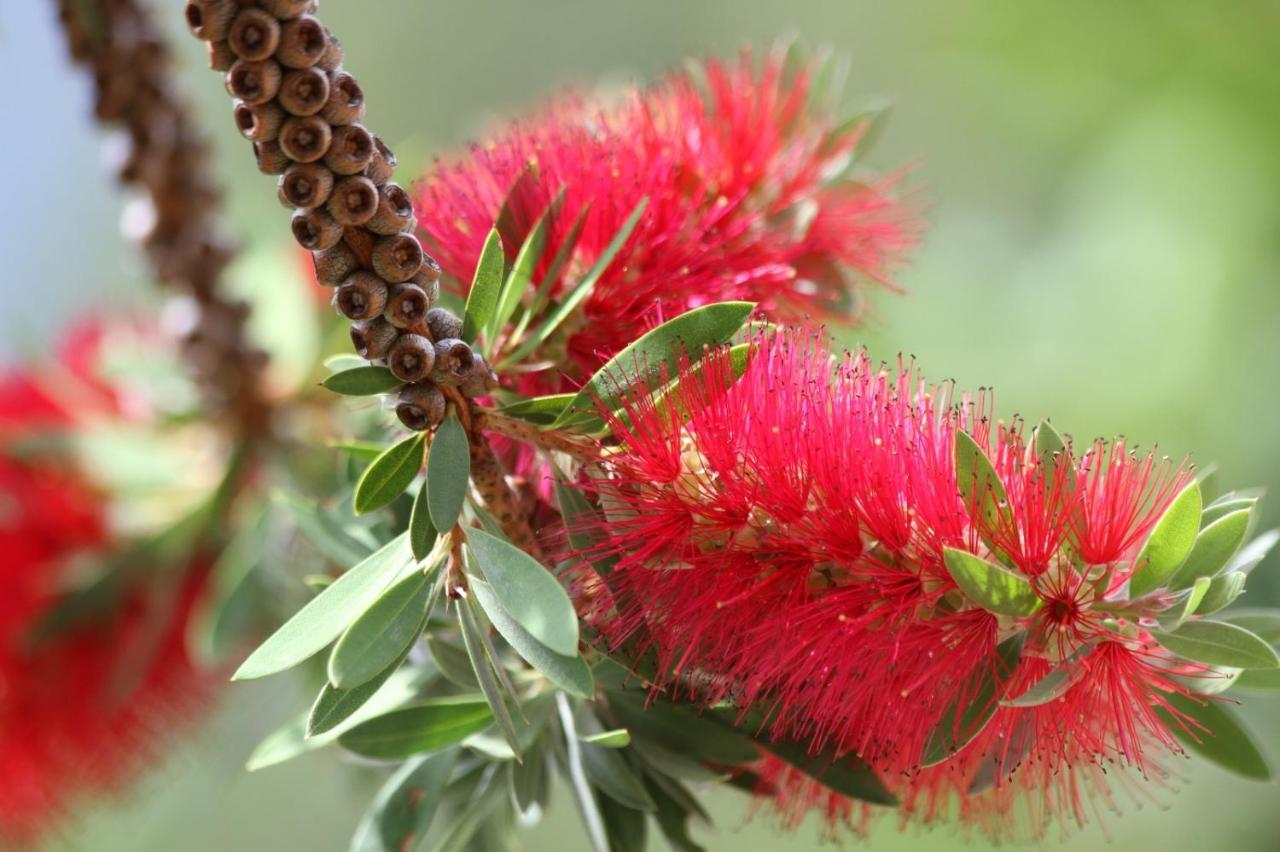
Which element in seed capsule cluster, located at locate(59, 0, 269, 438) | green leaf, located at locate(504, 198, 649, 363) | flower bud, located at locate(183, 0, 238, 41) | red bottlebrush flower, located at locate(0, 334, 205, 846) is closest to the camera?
flower bud, located at locate(183, 0, 238, 41)

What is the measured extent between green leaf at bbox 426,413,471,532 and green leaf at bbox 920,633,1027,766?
25cm

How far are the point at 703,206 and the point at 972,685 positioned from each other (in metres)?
0.30

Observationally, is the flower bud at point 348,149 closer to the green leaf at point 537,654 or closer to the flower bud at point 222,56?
the flower bud at point 222,56

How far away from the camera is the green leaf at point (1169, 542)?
21.5 inches

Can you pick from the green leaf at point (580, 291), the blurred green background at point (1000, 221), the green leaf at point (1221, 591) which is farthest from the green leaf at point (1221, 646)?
the blurred green background at point (1000, 221)

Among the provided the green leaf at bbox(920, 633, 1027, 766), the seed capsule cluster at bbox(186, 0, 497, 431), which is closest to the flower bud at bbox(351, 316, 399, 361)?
the seed capsule cluster at bbox(186, 0, 497, 431)

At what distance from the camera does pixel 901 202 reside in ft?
2.86

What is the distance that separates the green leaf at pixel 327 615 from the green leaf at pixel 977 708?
0.86 ft

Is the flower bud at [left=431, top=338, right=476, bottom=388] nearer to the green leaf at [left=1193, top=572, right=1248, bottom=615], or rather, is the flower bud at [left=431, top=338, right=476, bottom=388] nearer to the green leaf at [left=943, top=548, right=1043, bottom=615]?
the green leaf at [left=943, top=548, right=1043, bottom=615]

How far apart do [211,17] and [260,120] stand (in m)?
0.04

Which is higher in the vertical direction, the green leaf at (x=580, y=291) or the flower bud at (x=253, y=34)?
the flower bud at (x=253, y=34)

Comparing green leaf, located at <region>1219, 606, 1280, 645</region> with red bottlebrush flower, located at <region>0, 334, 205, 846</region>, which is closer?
green leaf, located at <region>1219, 606, 1280, 645</region>

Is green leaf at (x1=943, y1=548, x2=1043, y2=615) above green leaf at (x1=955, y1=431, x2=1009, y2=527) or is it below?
below

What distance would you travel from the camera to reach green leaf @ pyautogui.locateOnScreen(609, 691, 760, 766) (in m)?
0.64
